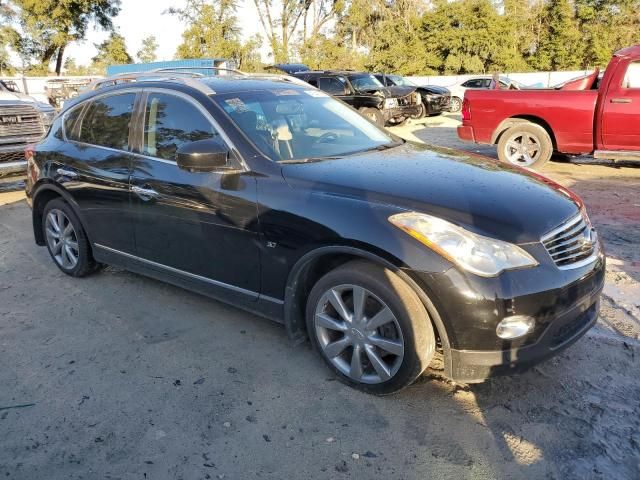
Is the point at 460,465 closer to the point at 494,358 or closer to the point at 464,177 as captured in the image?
the point at 494,358

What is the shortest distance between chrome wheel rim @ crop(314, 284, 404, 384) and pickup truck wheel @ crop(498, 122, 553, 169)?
6797 mm

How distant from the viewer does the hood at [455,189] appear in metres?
2.73

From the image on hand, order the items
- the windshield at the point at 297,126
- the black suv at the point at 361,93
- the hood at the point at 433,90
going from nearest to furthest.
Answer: the windshield at the point at 297,126 → the black suv at the point at 361,93 → the hood at the point at 433,90

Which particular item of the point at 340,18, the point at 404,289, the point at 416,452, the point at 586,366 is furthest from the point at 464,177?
the point at 340,18

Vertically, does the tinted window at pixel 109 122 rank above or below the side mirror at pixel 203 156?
above

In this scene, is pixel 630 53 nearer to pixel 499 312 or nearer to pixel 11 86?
pixel 499 312

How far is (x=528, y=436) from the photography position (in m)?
2.63

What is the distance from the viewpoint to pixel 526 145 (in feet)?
30.0

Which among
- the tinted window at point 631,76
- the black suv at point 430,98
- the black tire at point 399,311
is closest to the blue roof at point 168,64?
the black suv at point 430,98

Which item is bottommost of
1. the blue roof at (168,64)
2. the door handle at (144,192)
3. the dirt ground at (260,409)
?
the dirt ground at (260,409)

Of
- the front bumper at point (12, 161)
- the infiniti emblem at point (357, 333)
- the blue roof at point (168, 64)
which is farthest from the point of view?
the blue roof at point (168, 64)

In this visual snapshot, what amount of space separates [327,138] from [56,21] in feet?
133

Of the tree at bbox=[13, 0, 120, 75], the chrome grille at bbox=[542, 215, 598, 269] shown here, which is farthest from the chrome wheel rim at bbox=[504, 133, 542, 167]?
the tree at bbox=[13, 0, 120, 75]

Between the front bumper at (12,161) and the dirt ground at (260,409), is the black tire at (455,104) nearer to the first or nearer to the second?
the front bumper at (12,161)
